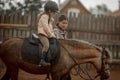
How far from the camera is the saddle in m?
6.16

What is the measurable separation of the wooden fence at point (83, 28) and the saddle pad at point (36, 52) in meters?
5.46

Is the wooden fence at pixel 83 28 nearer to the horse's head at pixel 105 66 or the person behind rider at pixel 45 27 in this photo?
the person behind rider at pixel 45 27

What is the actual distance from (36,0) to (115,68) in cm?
1639

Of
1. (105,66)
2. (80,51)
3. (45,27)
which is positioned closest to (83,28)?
(80,51)

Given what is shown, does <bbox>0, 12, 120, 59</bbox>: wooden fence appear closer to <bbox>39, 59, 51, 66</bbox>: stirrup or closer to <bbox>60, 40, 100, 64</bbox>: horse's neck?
<bbox>60, 40, 100, 64</bbox>: horse's neck

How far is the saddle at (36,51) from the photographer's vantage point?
6.16m

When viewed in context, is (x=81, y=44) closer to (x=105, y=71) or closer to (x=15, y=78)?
(x=105, y=71)

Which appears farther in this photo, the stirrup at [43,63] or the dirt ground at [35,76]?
the dirt ground at [35,76]

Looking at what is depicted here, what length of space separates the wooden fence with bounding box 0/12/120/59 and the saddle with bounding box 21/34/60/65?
5.43m

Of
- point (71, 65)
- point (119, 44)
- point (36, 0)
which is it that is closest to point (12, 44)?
point (71, 65)

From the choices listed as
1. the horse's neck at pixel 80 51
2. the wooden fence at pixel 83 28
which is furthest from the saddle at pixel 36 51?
the wooden fence at pixel 83 28

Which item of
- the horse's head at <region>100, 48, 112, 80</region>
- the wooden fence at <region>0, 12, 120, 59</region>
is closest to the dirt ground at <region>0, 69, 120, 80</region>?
the wooden fence at <region>0, 12, 120, 59</region>

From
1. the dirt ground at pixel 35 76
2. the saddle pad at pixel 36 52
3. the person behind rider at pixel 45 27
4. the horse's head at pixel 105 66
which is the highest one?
the person behind rider at pixel 45 27

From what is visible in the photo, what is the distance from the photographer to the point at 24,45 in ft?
20.8
